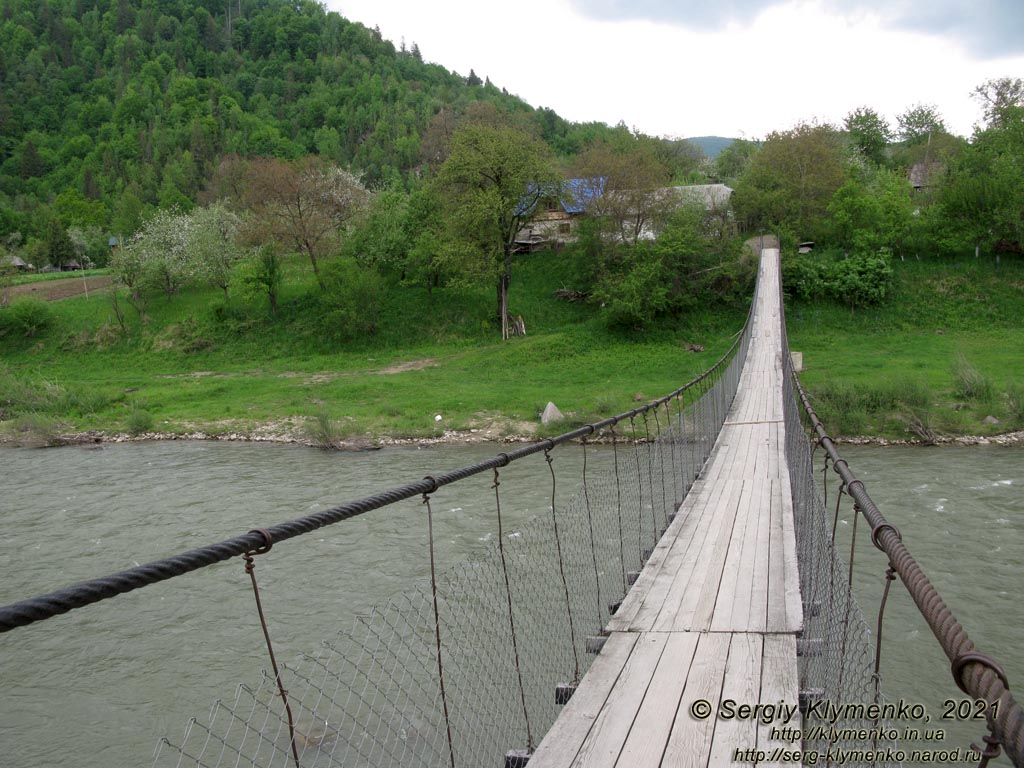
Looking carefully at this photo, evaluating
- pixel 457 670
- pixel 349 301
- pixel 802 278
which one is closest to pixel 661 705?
pixel 457 670

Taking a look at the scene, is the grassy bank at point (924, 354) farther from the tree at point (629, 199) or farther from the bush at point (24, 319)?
the bush at point (24, 319)

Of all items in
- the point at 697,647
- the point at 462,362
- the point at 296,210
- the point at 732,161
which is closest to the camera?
the point at 697,647

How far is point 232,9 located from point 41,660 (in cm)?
13805

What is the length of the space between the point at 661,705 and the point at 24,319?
33465 mm

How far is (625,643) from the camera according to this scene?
350cm

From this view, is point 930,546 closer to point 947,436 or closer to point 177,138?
point 947,436

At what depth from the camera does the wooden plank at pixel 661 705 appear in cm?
254

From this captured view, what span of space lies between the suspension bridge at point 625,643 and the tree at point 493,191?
16.5 metres

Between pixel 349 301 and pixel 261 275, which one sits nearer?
pixel 349 301

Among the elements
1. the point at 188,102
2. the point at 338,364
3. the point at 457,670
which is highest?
the point at 188,102

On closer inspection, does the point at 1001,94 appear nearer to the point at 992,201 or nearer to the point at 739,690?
the point at 992,201

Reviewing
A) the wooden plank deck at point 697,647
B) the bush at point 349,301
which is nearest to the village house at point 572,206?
the bush at point 349,301

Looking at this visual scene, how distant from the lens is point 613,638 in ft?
11.7

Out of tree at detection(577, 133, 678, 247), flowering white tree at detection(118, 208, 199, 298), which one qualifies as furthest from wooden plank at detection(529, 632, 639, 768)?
flowering white tree at detection(118, 208, 199, 298)
